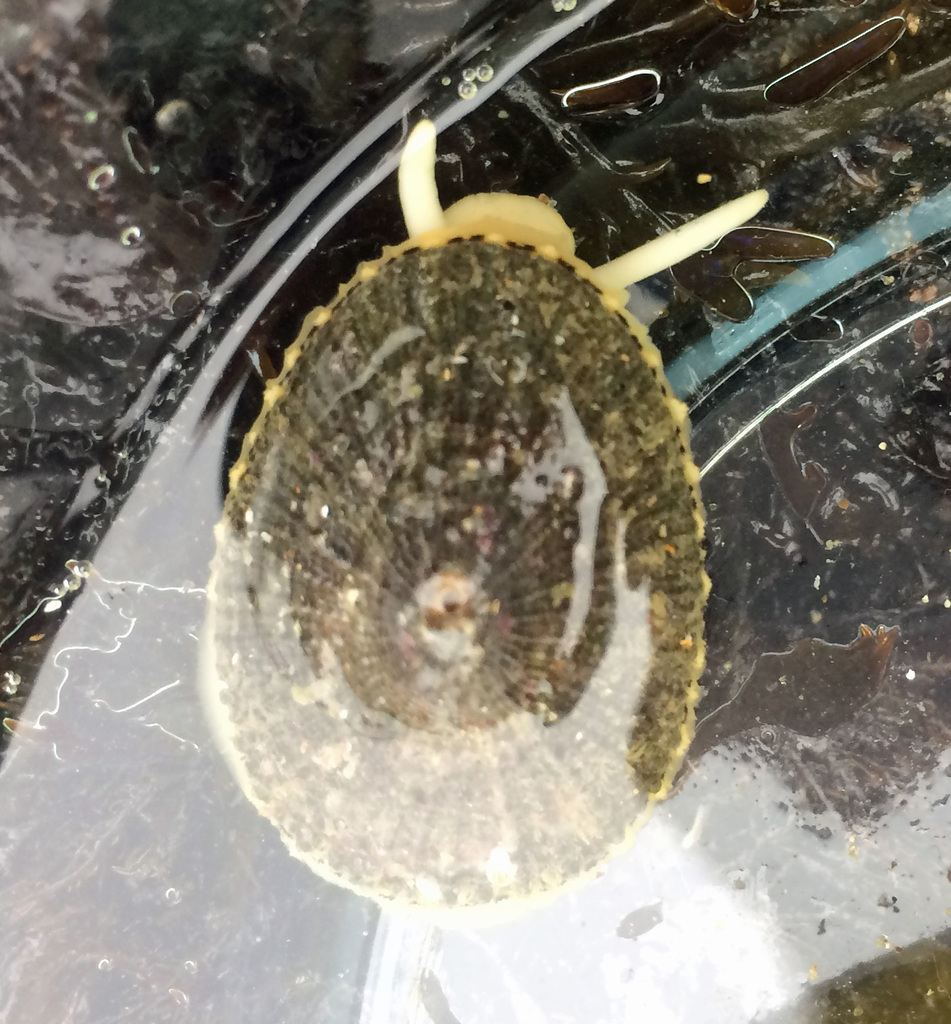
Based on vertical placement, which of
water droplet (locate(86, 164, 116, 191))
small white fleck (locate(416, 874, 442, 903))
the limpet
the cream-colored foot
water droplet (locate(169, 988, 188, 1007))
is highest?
water droplet (locate(86, 164, 116, 191))

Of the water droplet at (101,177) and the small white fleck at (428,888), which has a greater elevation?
the water droplet at (101,177)

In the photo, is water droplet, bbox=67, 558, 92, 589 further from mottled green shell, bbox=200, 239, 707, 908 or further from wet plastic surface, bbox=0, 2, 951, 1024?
mottled green shell, bbox=200, 239, 707, 908

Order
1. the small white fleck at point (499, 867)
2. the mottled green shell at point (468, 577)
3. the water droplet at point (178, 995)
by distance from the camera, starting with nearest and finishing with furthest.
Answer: the mottled green shell at point (468, 577), the small white fleck at point (499, 867), the water droplet at point (178, 995)

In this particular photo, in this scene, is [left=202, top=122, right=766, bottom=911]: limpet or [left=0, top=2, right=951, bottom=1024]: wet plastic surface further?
[left=0, top=2, right=951, bottom=1024]: wet plastic surface

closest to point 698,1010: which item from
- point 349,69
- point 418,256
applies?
point 418,256

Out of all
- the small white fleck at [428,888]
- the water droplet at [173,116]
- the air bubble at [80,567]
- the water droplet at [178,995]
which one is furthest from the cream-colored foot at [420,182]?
the water droplet at [178,995]

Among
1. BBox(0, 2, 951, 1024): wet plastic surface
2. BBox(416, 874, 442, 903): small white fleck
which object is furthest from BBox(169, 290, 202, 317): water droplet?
BBox(416, 874, 442, 903): small white fleck

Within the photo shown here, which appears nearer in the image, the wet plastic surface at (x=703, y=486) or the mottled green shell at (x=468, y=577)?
the mottled green shell at (x=468, y=577)

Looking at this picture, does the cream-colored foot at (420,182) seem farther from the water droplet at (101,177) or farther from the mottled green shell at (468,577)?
the water droplet at (101,177)

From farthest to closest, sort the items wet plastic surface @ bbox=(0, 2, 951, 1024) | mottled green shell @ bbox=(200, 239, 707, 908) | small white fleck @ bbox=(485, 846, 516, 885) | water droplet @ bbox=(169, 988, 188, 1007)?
water droplet @ bbox=(169, 988, 188, 1007), wet plastic surface @ bbox=(0, 2, 951, 1024), small white fleck @ bbox=(485, 846, 516, 885), mottled green shell @ bbox=(200, 239, 707, 908)

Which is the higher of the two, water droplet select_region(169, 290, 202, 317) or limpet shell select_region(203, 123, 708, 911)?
water droplet select_region(169, 290, 202, 317)
